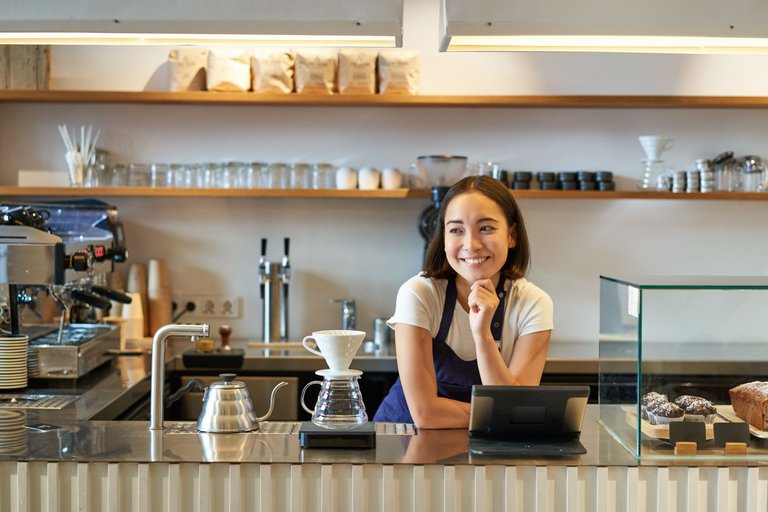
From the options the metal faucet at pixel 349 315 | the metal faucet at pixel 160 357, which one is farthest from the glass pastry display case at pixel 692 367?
the metal faucet at pixel 349 315

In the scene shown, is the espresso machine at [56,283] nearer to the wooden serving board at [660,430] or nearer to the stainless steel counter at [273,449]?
the stainless steel counter at [273,449]

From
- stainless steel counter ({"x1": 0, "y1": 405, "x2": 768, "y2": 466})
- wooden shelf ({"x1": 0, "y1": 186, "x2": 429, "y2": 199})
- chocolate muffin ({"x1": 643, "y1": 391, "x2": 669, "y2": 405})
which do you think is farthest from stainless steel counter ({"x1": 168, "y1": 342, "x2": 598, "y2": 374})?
chocolate muffin ({"x1": 643, "y1": 391, "x2": 669, "y2": 405})

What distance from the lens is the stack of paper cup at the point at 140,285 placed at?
14.5 ft

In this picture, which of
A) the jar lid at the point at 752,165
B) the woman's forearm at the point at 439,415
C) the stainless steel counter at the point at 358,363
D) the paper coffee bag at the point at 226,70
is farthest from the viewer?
the jar lid at the point at 752,165

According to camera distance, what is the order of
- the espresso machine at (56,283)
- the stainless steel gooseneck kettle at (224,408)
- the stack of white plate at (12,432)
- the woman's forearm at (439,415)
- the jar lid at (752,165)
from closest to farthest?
the stack of white plate at (12,432), the stainless steel gooseneck kettle at (224,408), the woman's forearm at (439,415), the espresso machine at (56,283), the jar lid at (752,165)

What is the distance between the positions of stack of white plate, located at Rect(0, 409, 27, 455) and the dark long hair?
1.11 meters

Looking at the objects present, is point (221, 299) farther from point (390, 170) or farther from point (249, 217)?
point (390, 170)

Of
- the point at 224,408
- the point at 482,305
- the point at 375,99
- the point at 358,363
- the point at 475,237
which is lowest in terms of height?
the point at 358,363

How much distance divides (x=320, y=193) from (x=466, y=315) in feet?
5.87

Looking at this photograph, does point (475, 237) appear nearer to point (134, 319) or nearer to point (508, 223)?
point (508, 223)

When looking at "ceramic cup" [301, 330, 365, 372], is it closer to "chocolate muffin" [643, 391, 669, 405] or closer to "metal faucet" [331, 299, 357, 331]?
"chocolate muffin" [643, 391, 669, 405]

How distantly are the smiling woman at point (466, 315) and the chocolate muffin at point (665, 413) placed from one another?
0.43 meters

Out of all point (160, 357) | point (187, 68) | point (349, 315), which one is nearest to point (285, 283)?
point (349, 315)

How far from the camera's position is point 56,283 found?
10.1 ft
